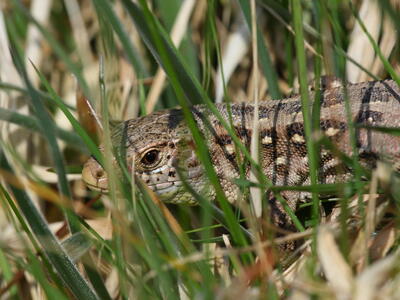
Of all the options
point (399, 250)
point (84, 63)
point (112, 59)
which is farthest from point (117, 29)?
point (399, 250)

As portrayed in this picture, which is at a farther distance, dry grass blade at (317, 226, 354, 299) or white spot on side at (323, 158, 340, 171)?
white spot on side at (323, 158, 340, 171)

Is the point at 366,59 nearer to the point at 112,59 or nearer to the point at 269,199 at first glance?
the point at 269,199

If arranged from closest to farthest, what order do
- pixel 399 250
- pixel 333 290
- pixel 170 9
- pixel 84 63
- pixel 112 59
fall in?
1. pixel 333 290
2. pixel 399 250
3. pixel 112 59
4. pixel 170 9
5. pixel 84 63

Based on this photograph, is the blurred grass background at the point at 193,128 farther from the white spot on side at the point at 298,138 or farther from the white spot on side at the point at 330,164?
the white spot on side at the point at 298,138

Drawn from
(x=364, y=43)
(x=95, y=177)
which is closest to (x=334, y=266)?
(x=95, y=177)

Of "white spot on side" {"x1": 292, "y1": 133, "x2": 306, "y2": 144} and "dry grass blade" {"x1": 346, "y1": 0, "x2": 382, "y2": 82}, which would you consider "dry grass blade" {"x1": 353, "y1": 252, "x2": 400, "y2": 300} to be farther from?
"dry grass blade" {"x1": 346, "y1": 0, "x2": 382, "y2": 82}

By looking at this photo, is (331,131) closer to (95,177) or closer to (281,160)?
(281,160)

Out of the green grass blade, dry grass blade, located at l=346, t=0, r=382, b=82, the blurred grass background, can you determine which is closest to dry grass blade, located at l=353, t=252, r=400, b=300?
the blurred grass background

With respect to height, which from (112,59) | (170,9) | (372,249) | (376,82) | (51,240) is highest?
(170,9)
